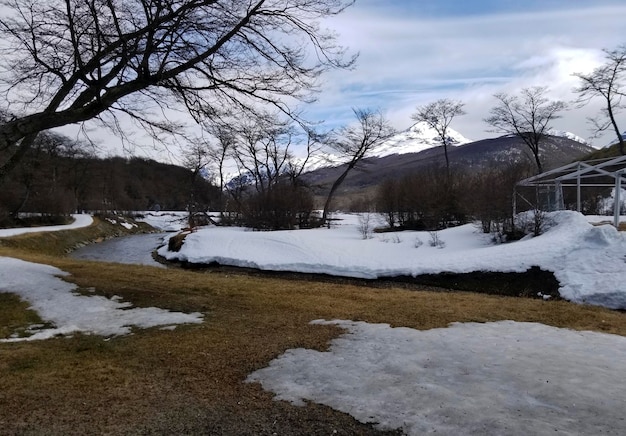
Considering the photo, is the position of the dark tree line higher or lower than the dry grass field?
higher

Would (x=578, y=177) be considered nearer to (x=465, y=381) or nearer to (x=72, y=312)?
(x=465, y=381)

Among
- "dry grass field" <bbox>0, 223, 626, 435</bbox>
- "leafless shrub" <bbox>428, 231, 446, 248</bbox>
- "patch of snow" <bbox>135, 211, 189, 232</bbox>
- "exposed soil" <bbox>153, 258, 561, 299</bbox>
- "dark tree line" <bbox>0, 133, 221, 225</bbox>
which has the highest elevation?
"dark tree line" <bbox>0, 133, 221, 225</bbox>

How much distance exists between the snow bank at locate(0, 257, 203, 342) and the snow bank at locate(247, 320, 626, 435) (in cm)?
301

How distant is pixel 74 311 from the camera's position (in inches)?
336

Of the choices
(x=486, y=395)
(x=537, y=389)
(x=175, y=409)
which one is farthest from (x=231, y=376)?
(x=537, y=389)

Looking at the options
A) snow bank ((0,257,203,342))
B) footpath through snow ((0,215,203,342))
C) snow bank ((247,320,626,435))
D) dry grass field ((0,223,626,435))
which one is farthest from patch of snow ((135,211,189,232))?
snow bank ((247,320,626,435))

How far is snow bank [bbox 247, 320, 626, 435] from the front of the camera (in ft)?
12.5

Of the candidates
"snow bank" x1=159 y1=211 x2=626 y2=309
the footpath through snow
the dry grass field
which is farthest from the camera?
"snow bank" x1=159 y1=211 x2=626 y2=309

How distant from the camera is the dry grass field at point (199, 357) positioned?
392cm

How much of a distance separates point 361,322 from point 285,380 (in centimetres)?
306

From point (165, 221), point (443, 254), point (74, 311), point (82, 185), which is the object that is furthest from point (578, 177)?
point (82, 185)

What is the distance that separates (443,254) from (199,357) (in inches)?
602

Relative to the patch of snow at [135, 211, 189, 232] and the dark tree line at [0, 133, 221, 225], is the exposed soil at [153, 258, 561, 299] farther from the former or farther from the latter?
the patch of snow at [135, 211, 189, 232]

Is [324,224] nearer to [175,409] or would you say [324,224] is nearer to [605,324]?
[605,324]
